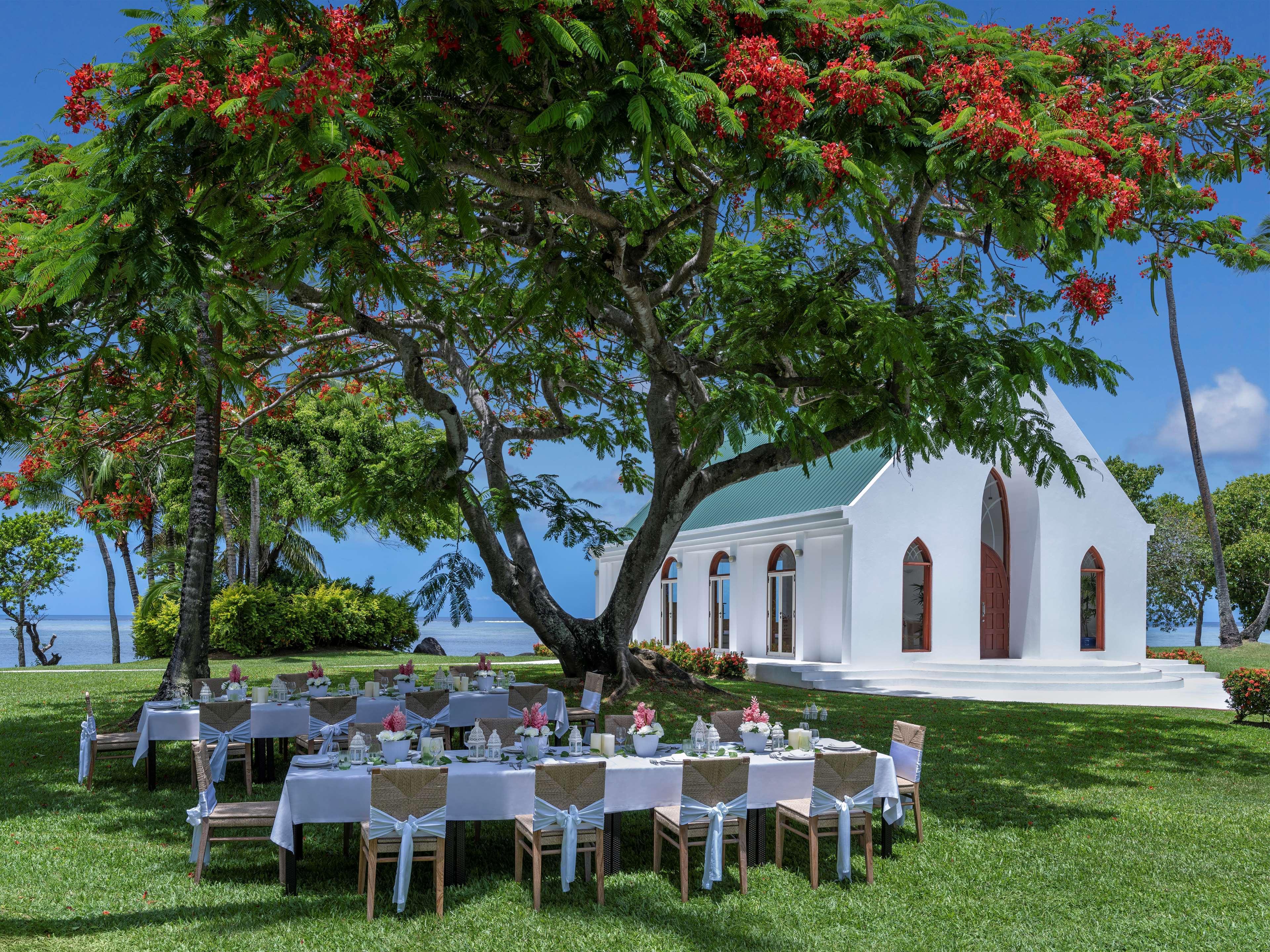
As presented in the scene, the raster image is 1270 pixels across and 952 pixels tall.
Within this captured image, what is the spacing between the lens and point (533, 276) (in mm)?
11891

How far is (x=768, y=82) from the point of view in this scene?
734 cm

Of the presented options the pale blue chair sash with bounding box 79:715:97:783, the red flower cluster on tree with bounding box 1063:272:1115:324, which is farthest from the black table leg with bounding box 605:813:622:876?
the red flower cluster on tree with bounding box 1063:272:1115:324

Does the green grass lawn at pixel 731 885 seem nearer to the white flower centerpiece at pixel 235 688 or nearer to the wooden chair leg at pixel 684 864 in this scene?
the wooden chair leg at pixel 684 864

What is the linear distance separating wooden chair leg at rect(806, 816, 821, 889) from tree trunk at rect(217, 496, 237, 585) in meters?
24.6

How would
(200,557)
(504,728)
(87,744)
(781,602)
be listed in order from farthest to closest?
1. (781,602)
2. (200,557)
3. (87,744)
4. (504,728)

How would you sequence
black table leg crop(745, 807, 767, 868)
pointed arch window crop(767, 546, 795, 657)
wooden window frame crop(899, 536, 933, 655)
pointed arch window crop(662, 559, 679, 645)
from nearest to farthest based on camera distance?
black table leg crop(745, 807, 767, 868) < wooden window frame crop(899, 536, 933, 655) < pointed arch window crop(767, 546, 795, 657) < pointed arch window crop(662, 559, 679, 645)

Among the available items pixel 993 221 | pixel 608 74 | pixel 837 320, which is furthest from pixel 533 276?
pixel 993 221

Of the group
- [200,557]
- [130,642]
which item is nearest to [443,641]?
[130,642]

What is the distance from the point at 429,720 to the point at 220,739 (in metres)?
2.36

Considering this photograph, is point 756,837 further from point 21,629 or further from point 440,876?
point 21,629

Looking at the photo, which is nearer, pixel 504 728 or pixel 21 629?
pixel 504 728

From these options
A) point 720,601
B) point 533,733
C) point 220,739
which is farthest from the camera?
point 720,601

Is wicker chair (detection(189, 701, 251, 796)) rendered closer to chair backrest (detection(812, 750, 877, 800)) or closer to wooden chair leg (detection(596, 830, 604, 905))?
wooden chair leg (detection(596, 830, 604, 905))

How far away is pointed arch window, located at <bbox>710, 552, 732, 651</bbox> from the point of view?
84.9 feet
